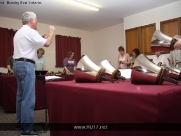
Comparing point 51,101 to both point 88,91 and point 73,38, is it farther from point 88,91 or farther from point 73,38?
point 73,38

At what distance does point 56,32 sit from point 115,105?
20.8 feet

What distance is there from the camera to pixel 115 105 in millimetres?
692

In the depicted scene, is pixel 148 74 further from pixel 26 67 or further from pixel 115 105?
pixel 26 67

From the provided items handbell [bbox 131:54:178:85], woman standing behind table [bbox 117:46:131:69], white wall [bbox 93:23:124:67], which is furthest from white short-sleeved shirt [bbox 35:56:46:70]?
handbell [bbox 131:54:178:85]

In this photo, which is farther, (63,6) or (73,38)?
(73,38)

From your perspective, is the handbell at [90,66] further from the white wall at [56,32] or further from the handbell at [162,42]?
the white wall at [56,32]

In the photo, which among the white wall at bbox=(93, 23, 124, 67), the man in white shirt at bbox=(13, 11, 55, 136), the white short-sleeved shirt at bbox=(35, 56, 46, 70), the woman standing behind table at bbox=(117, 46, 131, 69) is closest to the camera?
the man in white shirt at bbox=(13, 11, 55, 136)

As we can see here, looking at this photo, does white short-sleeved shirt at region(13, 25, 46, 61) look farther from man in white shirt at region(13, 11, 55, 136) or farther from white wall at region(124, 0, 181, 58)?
white wall at region(124, 0, 181, 58)

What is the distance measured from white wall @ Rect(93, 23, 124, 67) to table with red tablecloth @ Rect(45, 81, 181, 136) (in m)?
5.81

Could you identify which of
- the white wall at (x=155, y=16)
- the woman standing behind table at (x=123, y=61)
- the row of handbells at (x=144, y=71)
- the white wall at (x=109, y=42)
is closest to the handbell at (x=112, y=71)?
the row of handbells at (x=144, y=71)

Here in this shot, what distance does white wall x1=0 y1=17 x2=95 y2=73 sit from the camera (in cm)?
552

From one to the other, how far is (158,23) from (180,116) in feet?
15.0

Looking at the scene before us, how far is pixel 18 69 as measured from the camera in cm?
162

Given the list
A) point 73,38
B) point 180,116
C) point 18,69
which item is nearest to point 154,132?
point 180,116
